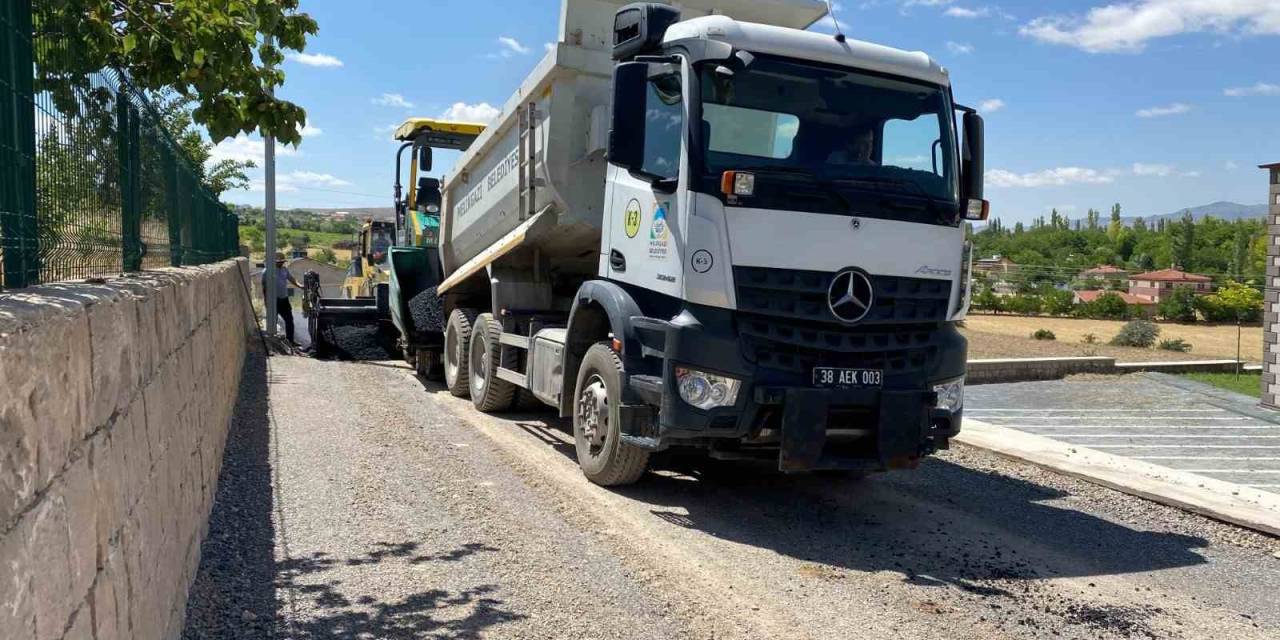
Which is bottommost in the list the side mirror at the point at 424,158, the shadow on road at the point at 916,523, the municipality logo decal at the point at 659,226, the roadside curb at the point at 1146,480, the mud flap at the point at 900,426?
the shadow on road at the point at 916,523

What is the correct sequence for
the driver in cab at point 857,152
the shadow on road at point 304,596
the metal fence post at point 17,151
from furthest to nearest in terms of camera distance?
the driver in cab at point 857,152
the shadow on road at point 304,596
the metal fence post at point 17,151

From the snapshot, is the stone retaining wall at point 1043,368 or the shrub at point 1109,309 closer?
the stone retaining wall at point 1043,368

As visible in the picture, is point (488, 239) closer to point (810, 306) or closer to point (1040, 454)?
point (810, 306)

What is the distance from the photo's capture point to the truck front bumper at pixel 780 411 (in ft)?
19.3

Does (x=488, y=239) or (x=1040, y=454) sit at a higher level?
(x=488, y=239)

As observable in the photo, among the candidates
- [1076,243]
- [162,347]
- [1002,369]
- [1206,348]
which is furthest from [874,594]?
[1076,243]

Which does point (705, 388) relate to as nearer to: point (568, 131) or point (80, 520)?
point (568, 131)

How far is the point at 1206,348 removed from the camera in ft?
99.5

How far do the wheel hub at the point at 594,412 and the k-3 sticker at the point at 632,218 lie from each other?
1.09 meters

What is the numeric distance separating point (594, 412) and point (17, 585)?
5.17 m

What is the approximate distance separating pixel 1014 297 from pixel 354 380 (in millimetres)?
42823

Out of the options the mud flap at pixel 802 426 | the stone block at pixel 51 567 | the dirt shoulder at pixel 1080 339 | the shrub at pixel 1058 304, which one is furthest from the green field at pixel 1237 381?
the shrub at pixel 1058 304

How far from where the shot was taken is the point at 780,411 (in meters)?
6.03

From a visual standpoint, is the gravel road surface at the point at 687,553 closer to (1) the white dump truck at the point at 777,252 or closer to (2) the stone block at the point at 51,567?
(1) the white dump truck at the point at 777,252
